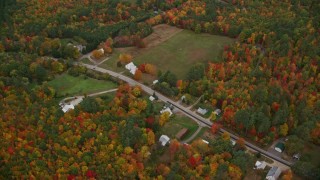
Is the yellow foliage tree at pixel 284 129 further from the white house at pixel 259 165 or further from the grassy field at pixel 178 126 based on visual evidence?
the grassy field at pixel 178 126

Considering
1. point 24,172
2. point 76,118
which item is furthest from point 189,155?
point 24,172

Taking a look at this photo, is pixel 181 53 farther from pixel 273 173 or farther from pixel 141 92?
pixel 273 173

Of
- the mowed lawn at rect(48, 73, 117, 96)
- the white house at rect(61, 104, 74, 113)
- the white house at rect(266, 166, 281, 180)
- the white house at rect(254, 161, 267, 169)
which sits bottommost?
the mowed lawn at rect(48, 73, 117, 96)

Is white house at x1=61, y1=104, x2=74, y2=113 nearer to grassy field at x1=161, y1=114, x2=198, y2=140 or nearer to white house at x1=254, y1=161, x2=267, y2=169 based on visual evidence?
grassy field at x1=161, y1=114, x2=198, y2=140

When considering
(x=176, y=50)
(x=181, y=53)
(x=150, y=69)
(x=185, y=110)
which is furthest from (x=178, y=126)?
(x=176, y=50)

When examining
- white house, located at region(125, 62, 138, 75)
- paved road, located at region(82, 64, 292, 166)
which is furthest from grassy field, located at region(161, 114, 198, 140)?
white house, located at region(125, 62, 138, 75)

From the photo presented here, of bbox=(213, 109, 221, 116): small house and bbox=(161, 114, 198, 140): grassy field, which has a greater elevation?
bbox=(213, 109, 221, 116): small house
